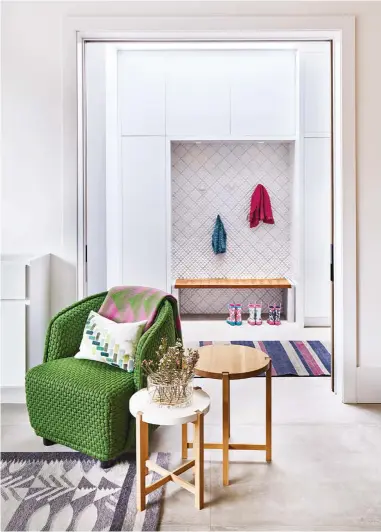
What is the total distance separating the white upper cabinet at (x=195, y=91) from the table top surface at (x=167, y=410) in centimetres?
340

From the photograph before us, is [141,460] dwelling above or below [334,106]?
below

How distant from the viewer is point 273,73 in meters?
4.63

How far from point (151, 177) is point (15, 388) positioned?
Answer: 2.64 m

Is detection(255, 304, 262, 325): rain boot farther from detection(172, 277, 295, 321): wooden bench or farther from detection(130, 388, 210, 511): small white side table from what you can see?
detection(130, 388, 210, 511): small white side table

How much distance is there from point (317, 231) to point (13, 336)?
3.20 metres

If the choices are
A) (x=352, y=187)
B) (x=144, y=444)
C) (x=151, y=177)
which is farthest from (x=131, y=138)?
(x=144, y=444)

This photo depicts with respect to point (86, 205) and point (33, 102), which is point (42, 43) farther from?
point (86, 205)

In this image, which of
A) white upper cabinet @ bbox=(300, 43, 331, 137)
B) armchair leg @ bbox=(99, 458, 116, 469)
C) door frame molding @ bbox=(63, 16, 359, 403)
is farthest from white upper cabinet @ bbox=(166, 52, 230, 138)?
armchair leg @ bbox=(99, 458, 116, 469)

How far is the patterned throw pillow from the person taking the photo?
7.47ft

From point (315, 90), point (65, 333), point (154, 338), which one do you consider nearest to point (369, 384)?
point (154, 338)

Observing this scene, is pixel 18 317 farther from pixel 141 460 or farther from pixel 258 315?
pixel 258 315

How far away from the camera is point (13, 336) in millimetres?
2764

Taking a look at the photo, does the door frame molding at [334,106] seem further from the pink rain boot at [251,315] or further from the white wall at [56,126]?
the pink rain boot at [251,315]

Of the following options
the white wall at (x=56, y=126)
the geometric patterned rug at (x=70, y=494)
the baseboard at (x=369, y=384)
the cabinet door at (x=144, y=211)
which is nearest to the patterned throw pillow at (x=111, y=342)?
the geometric patterned rug at (x=70, y=494)
